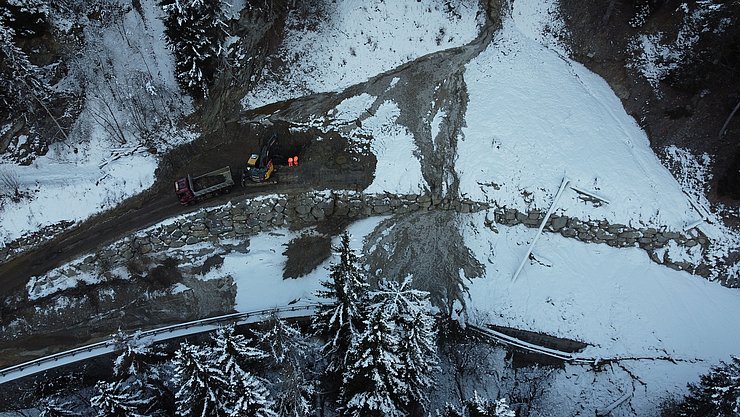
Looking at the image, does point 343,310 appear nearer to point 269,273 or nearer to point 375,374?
point 375,374

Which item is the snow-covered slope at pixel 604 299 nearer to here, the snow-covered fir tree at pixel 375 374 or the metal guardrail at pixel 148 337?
the snow-covered fir tree at pixel 375 374

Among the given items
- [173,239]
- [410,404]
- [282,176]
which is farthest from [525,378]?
[173,239]

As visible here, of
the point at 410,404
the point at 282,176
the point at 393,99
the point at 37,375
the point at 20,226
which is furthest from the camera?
the point at 393,99

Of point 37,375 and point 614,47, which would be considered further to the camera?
point 614,47

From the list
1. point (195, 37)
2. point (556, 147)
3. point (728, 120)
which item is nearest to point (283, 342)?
point (195, 37)

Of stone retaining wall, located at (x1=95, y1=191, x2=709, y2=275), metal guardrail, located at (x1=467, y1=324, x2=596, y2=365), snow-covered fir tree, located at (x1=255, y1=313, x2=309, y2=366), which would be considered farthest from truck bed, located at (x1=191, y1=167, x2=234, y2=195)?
metal guardrail, located at (x1=467, y1=324, x2=596, y2=365)

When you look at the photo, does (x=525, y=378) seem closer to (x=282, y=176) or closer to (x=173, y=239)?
(x=282, y=176)
